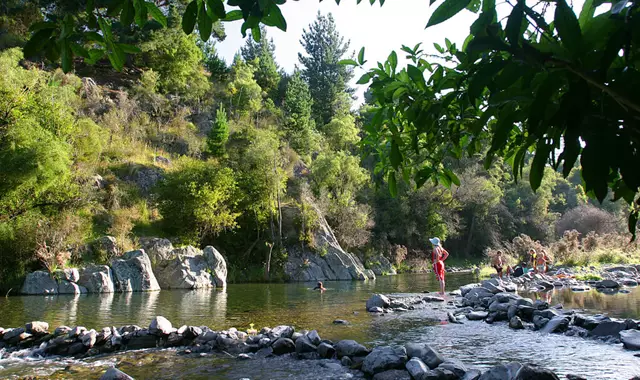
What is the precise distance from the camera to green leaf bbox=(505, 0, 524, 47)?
92 cm

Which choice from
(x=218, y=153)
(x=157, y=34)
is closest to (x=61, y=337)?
(x=218, y=153)

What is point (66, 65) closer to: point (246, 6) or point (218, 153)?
point (246, 6)

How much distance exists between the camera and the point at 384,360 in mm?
4727

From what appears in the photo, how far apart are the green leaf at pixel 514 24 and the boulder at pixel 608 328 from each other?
6790mm

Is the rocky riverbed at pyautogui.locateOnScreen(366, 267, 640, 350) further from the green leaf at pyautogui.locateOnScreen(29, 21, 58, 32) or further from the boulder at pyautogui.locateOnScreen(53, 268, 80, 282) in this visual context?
the boulder at pyautogui.locateOnScreen(53, 268, 80, 282)

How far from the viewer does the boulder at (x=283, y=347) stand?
582cm

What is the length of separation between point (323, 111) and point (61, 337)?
45740 mm

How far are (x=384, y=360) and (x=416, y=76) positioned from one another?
382 cm

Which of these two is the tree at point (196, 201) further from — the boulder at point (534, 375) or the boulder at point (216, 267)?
the boulder at point (534, 375)

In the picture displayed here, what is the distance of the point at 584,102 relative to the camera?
908mm

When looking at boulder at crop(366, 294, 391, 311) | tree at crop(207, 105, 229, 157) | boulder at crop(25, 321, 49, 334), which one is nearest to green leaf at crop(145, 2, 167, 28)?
boulder at crop(25, 321, 49, 334)

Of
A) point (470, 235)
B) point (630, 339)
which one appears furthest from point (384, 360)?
point (470, 235)

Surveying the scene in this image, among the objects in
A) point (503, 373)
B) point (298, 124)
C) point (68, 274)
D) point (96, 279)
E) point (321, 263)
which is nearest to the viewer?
point (503, 373)

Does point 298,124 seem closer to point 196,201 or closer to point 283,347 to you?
point 196,201
